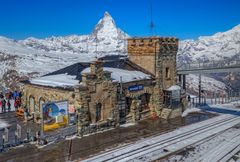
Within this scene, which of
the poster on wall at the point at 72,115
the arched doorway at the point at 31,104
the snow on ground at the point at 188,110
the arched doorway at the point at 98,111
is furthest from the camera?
the snow on ground at the point at 188,110

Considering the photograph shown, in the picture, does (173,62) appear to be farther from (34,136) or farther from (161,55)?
(34,136)

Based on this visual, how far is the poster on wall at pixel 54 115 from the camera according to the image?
2411 centimetres

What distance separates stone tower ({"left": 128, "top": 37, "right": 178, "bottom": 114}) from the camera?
33.5 meters

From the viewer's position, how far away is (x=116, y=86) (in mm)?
28578

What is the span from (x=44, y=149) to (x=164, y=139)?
8.88 meters

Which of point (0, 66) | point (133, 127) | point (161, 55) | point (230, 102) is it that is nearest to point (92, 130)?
point (133, 127)

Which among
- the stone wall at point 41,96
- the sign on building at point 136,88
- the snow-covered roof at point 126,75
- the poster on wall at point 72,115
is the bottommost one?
the poster on wall at point 72,115

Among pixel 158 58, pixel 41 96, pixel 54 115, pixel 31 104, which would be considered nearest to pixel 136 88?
pixel 158 58

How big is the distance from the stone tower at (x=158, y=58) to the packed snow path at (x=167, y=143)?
576cm

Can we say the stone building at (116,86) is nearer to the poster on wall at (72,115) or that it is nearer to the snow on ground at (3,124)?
the poster on wall at (72,115)

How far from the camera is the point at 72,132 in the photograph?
25.4 metres

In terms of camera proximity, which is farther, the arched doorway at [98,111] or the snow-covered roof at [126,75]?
the snow-covered roof at [126,75]

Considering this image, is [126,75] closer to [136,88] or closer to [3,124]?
[136,88]

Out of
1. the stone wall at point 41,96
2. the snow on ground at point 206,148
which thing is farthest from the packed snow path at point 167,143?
the stone wall at point 41,96
